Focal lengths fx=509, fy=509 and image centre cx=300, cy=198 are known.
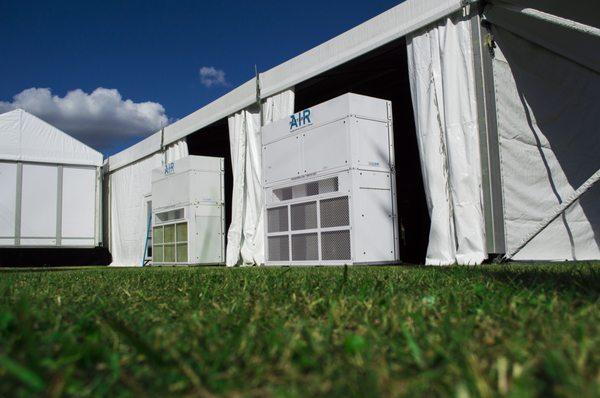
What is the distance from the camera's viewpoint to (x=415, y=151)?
8.14 meters

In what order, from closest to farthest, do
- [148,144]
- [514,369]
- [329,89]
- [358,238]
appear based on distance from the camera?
1. [514,369]
2. [358,238]
3. [329,89]
4. [148,144]

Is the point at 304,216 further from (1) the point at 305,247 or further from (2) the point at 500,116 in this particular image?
(2) the point at 500,116

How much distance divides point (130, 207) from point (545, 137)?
8.99m

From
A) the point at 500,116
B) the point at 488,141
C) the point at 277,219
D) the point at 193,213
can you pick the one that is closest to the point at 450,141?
the point at 488,141

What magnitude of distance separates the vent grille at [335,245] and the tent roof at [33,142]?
7.70 metres

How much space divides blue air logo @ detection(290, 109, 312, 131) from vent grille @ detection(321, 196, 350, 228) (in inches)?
36.7

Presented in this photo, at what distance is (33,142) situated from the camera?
10375 millimetres

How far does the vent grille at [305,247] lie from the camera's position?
530 centimetres

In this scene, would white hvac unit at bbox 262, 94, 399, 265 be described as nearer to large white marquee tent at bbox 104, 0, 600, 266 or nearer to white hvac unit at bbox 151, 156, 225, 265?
large white marquee tent at bbox 104, 0, 600, 266

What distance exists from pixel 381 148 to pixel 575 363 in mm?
4589


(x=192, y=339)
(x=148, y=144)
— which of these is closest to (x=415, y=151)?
(x=148, y=144)

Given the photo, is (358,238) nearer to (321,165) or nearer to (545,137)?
(321,165)

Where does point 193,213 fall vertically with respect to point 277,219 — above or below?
above

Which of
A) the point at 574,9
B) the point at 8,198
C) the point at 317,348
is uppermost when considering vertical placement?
the point at 574,9
